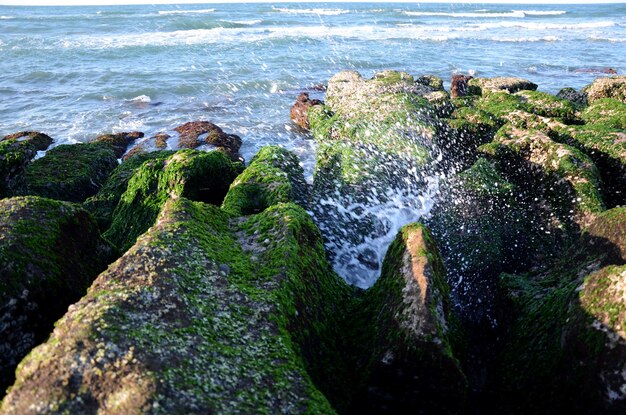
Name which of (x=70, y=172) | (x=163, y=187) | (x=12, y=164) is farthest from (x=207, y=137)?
(x=163, y=187)

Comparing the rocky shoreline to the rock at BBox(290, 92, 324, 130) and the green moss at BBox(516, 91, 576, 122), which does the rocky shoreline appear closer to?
the green moss at BBox(516, 91, 576, 122)

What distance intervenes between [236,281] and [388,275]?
1.81 metres

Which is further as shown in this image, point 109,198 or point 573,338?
point 109,198

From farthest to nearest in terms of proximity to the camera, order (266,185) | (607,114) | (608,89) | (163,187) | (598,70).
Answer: (598,70)
(608,89)
(607,114)
(163,187)
(266,185)

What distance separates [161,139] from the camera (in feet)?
49.1

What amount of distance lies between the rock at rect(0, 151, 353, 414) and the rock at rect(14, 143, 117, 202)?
5.10m

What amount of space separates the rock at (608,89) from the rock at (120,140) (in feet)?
47.7

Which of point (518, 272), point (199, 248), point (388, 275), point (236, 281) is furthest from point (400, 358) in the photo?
point (518, 272)

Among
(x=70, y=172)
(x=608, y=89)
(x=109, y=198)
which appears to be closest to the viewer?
(x=109, y=198)

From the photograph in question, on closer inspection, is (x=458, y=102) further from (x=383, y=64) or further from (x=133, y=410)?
(x=383, y=64)

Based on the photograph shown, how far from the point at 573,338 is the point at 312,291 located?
2571 mm

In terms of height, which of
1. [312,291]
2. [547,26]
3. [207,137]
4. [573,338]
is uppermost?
[312,291]

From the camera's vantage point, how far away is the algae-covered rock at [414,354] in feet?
13.5

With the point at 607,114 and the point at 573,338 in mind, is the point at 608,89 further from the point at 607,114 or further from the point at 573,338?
the point at 573,338
